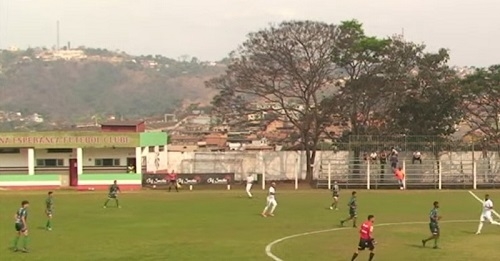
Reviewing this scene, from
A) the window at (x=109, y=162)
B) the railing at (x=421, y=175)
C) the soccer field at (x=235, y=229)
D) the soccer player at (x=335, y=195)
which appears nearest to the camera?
the soccer field at (x=235, y=229)

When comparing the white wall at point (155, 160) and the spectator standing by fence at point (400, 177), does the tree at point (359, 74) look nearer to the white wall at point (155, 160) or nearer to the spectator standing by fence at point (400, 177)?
the spectator standing by fence at point (400, 177)

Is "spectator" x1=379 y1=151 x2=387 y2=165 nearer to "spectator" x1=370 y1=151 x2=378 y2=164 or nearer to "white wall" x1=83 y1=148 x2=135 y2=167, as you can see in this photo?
"spectator" x1=370 y1=151 x2=378 y2=164

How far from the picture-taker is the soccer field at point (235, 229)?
84.7 feet

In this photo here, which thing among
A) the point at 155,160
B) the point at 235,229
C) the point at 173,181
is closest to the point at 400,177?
the point at 173,181

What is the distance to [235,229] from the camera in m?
33.0

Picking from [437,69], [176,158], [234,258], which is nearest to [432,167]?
[437,69]

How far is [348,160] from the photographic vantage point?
67188 mm

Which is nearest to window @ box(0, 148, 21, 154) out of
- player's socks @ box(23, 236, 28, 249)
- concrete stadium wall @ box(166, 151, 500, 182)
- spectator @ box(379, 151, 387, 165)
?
concrete stadium wall @ box(166, 151, 500, 182)

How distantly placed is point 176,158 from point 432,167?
91.1 feet

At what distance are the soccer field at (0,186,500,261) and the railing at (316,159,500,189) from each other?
9340mm

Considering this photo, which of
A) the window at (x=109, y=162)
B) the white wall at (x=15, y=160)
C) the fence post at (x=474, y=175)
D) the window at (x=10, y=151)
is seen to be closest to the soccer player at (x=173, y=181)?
the window at (x=109, y=162)

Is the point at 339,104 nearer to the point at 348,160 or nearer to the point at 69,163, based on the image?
the point at 348,160

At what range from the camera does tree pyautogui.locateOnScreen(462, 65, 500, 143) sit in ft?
231

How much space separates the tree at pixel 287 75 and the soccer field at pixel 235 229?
1898 centimetres
